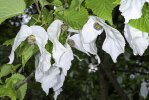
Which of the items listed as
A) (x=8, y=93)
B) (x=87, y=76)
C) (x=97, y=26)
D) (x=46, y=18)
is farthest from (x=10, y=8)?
(x=87, y=76)

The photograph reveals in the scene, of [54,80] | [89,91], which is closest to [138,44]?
[54,80]

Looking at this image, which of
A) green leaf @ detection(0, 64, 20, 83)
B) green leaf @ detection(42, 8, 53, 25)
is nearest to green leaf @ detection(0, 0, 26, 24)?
green leaf @ detection(42, 8, 53, 25)

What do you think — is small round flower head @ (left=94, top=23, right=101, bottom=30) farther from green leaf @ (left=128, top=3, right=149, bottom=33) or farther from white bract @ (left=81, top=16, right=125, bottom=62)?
green leaf @ (left=128, top=3, right=149, bottom=33)

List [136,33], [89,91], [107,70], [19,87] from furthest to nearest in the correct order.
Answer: [89,91]
[107,70]
[19,87]
[136,33]

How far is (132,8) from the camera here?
34 cm

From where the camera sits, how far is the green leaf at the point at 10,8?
1.52 ft

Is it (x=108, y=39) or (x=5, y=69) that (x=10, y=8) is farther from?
(x=5, y=69)

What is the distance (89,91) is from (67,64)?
2.62 meters

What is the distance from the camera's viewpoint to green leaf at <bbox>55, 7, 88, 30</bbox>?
0.45m

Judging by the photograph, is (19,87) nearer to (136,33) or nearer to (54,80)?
(54,80)

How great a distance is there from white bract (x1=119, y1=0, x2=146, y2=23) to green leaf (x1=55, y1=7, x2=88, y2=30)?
0.11 metres

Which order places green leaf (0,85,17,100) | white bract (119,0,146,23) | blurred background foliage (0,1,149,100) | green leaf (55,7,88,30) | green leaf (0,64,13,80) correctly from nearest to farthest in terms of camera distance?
white bract (119,0,146,23), green leaf (55,7,88,30), green leaf (0,85,17,100), green leaf (0,64,13,80), blurred background foliage (0,1,149,100)

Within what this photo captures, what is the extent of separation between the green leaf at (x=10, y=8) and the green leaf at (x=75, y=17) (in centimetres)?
9

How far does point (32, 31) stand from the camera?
0.45 meters
